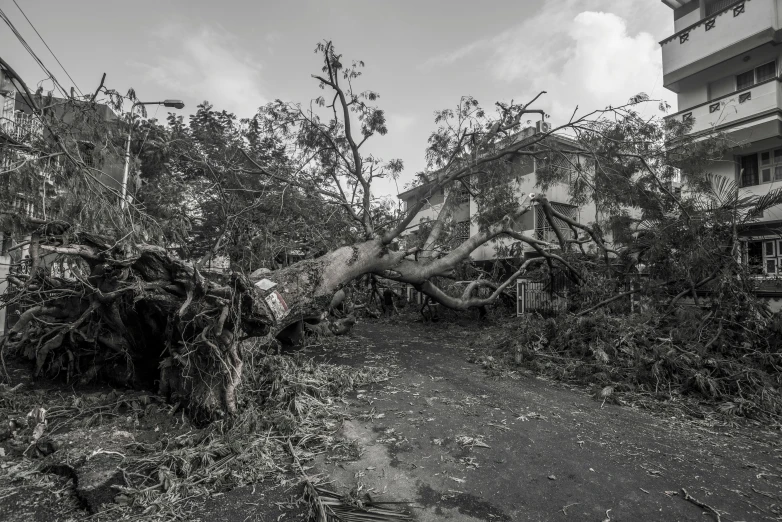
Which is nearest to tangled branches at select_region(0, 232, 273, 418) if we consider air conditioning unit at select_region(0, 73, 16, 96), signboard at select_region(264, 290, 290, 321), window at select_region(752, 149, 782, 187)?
signboard at select_region(264, 290, 290, 321)

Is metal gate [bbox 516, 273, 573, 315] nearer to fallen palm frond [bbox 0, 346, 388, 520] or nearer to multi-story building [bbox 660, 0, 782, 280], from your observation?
multi-story building [bbox 660, 0, 782, 280]

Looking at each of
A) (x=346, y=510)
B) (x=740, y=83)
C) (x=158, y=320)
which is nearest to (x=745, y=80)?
(x=740, y=83)

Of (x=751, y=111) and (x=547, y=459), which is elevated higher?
(x=751, y=111)

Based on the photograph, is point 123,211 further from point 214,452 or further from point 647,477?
point 647,477

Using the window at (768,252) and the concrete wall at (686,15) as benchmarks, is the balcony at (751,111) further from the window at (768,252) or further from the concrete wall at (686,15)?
the concrete wall at (686,15)

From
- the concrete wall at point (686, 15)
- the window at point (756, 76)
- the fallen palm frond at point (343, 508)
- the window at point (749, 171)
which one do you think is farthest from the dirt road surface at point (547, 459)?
the concrete wall at point (686, 15)

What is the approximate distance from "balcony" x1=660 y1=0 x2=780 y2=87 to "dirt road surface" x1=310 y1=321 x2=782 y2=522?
1147 cm

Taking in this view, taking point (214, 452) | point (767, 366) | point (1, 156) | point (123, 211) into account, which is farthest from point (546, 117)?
point (1, 156)

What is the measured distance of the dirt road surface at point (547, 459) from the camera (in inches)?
91.7

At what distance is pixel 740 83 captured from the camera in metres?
11.3

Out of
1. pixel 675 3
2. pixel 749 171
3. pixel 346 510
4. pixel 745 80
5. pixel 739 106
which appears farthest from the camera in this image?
pixel 675 3

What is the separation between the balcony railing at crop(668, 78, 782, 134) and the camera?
31.9 ft

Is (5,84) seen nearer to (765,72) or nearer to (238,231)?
(238,231)

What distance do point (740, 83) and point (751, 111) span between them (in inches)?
71.7
